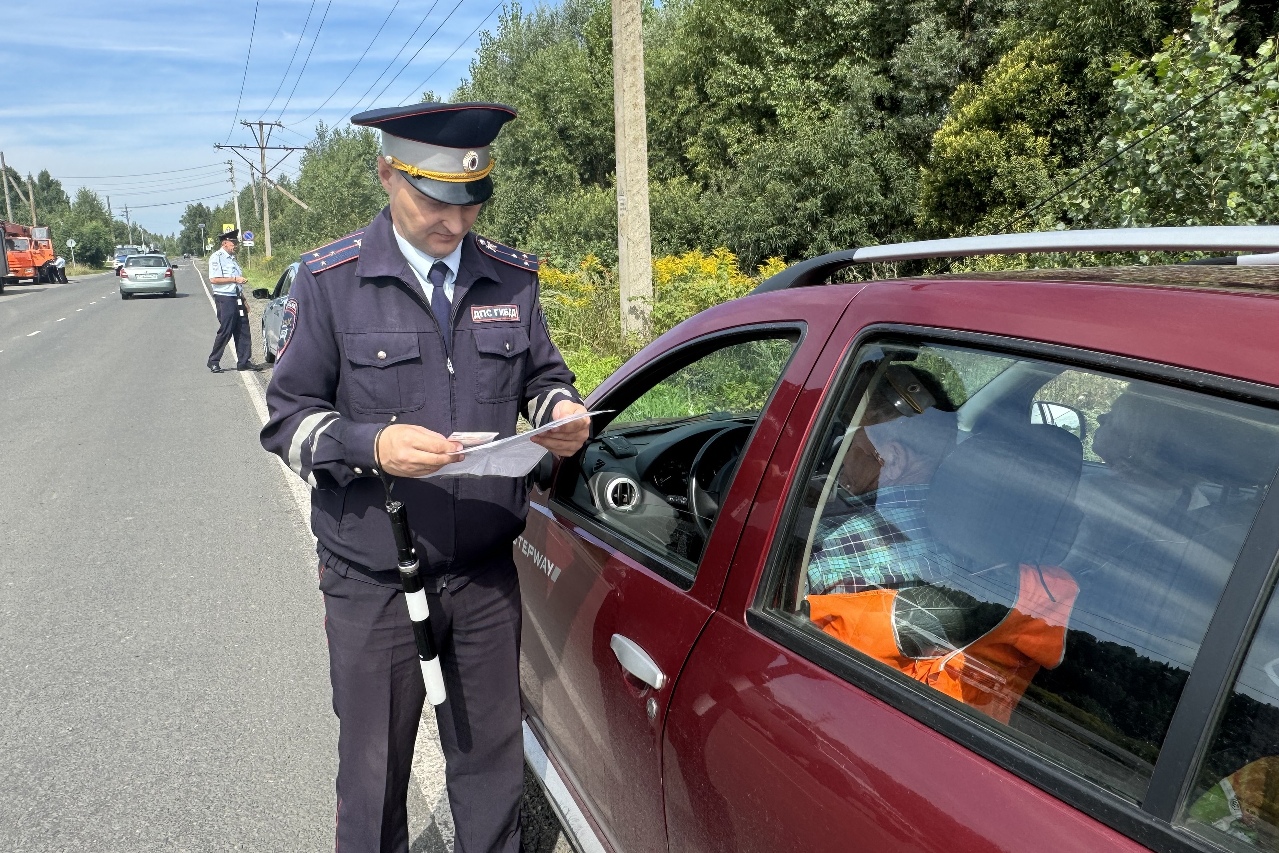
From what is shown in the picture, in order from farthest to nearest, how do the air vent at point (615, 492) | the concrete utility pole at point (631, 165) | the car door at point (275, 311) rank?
the car door at point (275, 311), the concrete utility pole at point (631, 165), the air vent at point (615, 492)

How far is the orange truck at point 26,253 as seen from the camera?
40.9 m

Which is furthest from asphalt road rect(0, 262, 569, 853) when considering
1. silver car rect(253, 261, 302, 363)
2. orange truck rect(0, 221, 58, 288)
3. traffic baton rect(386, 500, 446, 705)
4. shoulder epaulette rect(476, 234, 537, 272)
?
orange truck rect(0, 221, 58, 288)

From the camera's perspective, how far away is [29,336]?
18234mm

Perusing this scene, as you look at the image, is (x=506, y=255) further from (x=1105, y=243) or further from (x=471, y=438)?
(x=1105, y=243)

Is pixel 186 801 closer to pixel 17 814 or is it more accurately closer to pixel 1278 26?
pixel 17 814

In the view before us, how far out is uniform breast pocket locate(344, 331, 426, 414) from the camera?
193cm

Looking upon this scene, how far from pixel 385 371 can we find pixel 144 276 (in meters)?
35.3

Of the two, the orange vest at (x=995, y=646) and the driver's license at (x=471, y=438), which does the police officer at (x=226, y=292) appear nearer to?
the driver's license at (x=471, y=438)

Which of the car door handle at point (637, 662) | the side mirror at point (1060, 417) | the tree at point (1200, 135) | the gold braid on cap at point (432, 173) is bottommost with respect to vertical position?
the car door handle at point (637, 662)

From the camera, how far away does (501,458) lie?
Result: 1823mm

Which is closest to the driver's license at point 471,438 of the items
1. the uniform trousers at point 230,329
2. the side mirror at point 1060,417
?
the side mirror at point 1060,417

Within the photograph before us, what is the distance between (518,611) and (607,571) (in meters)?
0.34

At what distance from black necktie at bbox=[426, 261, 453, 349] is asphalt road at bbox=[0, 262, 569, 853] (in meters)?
1.63

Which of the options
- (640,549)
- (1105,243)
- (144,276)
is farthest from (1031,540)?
(144,276)
